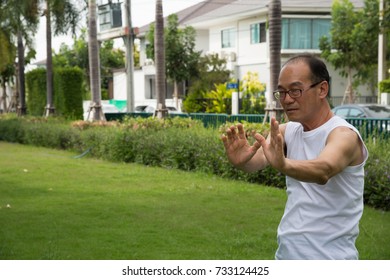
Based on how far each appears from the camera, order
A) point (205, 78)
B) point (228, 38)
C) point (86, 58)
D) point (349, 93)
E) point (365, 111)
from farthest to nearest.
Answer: point (86, 58) → point (228, 38) → point (205, 78) → point (349, 93) → point (365, 111)

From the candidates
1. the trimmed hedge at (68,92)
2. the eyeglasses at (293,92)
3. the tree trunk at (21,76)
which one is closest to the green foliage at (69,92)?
the trimmed hedge at (68,92)

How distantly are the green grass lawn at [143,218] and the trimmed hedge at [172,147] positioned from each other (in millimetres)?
380

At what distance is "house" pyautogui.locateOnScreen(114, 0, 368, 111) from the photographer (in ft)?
136

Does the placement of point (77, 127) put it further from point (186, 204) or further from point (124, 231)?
point (124, 231)

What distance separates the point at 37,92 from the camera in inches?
1403

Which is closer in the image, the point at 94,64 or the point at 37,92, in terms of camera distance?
the point at 94,64

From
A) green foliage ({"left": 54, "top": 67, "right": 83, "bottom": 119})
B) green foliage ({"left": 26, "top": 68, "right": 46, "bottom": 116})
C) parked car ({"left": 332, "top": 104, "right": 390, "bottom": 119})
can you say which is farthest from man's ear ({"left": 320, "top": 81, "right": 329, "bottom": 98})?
green foliage ({"left": 26, "top": 68, "right": 46, "bottom": 116})

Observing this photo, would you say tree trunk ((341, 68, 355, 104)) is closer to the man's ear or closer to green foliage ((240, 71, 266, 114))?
green foliage ((240, 71, 266, 114))

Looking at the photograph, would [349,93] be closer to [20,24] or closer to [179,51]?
[179,51]

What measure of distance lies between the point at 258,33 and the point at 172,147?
1061 inches

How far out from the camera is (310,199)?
3363 millimetres

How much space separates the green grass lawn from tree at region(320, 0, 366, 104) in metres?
23.7

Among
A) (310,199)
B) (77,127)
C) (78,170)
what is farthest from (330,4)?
(310,199)

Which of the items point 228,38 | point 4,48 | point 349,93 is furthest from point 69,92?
point 228,38
